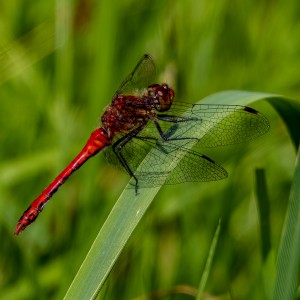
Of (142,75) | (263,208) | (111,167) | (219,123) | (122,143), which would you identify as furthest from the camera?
(111,167)

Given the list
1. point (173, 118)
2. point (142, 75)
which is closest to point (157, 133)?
point (173, 118)

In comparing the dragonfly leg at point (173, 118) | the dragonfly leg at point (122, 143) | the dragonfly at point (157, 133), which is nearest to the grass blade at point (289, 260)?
the dragonfly at point (157, 133)

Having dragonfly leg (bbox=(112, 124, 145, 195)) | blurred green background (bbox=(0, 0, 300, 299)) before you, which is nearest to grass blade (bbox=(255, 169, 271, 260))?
blurred green background (bbox=(0, 0, 300, 299))

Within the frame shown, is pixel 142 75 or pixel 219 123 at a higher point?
pixel 142 75

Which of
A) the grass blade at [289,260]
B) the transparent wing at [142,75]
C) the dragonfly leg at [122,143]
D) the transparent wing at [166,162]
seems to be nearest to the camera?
the grass blade at [289,260]

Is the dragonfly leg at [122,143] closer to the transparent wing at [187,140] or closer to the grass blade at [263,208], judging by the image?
the transparent wing at [187,140]

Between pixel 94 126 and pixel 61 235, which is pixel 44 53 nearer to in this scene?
pixel 94 126

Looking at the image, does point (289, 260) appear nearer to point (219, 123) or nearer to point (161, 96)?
point (219, 123)
